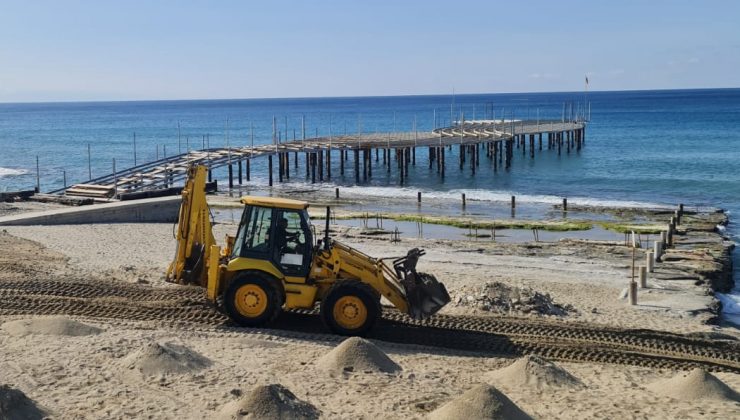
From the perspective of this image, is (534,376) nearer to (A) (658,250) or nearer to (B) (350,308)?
(B) (350,308)

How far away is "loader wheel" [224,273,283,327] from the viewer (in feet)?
43.3

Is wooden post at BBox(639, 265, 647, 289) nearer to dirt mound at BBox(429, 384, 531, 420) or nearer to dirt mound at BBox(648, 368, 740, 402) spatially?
dirt mound at BBox(648, 368, 740, 402)

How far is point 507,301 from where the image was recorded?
54.4 ft

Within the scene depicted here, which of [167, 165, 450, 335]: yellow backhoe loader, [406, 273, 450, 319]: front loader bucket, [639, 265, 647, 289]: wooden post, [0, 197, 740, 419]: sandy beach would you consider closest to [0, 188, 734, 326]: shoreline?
[639, 265, 647, 289]: wooden post

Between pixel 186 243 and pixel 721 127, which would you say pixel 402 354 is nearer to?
pixel 186 243

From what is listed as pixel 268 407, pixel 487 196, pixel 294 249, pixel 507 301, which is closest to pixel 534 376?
pixel 268 407

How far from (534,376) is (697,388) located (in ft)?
6.58

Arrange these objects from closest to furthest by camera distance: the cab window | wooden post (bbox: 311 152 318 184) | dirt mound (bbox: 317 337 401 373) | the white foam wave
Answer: dirt mound (bbox: 317 337 401 373) → the cab window → the white foam wave → wooden post (bbox: 311 152 318 184)

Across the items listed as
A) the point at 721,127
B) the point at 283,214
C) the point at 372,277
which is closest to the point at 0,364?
the point at 283,214

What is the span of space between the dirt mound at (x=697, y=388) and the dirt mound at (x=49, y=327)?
809 centimetres

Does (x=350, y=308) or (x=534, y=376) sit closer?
(x=534, y=376)

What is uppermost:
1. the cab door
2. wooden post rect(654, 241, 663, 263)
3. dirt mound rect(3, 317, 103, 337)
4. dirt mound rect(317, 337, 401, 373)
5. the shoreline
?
the cab door

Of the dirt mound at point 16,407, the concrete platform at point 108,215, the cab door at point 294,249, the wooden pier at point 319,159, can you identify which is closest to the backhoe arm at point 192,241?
the cab door at point 294,249

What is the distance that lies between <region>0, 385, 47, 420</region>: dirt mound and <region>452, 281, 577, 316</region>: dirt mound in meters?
8.99
